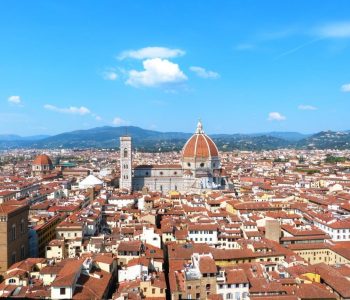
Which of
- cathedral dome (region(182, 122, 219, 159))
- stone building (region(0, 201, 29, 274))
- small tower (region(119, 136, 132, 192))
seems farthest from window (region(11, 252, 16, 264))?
cathedral dome (region(182, 122, 219, 159))

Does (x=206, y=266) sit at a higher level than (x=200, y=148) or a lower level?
lower

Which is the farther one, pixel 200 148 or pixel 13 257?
pixel 200 148

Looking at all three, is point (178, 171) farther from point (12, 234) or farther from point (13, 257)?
point (13, 257)

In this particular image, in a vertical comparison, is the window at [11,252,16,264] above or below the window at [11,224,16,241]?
below

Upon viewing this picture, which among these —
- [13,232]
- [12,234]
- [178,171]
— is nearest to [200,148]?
[178,171]

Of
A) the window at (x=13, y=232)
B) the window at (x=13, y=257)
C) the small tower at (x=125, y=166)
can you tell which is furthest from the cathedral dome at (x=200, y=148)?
the window at (x=13, y=257)

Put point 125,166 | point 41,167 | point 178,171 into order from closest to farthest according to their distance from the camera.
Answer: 1. point 125,166
2. point 178,171
3. point 41,167

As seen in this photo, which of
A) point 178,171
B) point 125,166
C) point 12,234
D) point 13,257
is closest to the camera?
point 13,257

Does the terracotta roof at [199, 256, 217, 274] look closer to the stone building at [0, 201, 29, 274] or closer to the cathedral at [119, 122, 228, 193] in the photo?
the stone building at [0, 201, 29, 274]
